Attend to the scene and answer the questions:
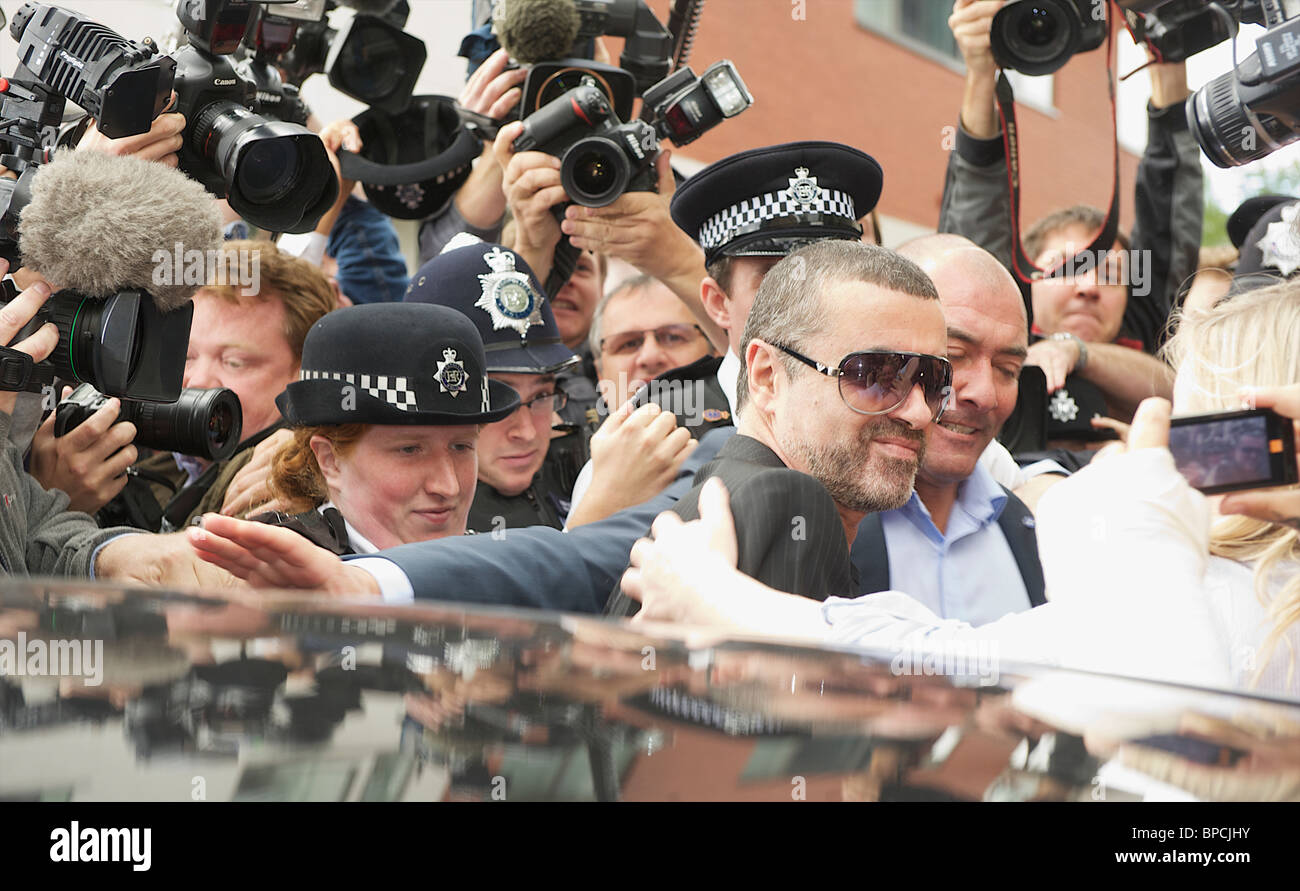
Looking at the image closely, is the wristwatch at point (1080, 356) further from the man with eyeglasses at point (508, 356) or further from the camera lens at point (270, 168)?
the camera lens at point (270, 168)

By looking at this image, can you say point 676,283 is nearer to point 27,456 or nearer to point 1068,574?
point 27,456

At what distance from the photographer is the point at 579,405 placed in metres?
3.87

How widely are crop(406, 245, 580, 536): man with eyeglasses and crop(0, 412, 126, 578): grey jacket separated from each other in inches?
35.1

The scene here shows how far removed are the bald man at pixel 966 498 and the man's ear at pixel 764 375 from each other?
1.21 ft

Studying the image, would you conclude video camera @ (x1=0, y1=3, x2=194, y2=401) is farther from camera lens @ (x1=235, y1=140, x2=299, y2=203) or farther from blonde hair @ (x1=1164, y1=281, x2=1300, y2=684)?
blonde hair @ (x1=1164, y1=281, x2=1300, y2=684)

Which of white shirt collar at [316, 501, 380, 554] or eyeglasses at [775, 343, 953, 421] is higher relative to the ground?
eyeglasses at [775, 343, 953, 421]

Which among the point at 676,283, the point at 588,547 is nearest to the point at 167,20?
the point at 676,283

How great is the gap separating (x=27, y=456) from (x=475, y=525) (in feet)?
3.16

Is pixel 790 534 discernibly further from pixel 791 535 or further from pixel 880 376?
pixel 880 376

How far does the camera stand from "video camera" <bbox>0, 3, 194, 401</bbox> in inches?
87.4

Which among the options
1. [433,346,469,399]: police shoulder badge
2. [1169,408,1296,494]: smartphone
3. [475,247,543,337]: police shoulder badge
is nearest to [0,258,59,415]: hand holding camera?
[433,346,469,399]: police shoulder badge

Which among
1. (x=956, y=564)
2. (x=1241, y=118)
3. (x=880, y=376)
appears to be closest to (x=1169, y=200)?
(x=1241, y=118)

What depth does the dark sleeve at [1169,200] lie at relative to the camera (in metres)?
3.93
